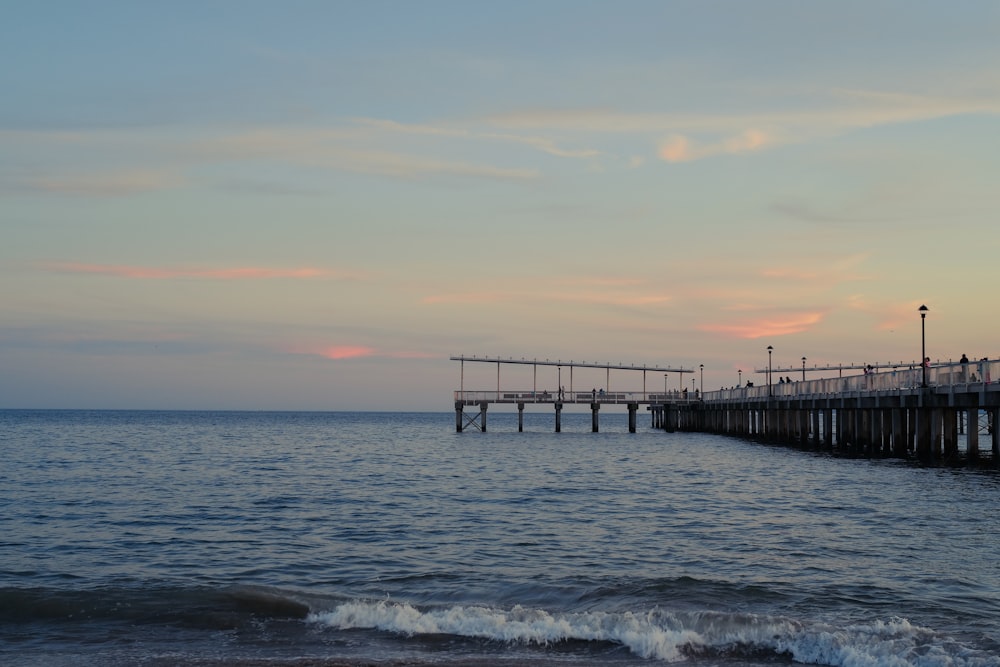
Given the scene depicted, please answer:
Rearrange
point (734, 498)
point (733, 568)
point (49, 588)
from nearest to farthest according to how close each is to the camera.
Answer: point (49, 588), point (733, 568), point (734, 498)

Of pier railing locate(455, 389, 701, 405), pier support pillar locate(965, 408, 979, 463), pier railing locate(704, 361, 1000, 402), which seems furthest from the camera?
pier railing locate(455, 389, 701, 405)

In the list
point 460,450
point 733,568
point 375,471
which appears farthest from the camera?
point 460,450

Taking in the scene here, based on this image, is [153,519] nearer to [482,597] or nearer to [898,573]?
[482,597]

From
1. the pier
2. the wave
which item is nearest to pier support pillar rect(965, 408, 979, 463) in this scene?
the pier

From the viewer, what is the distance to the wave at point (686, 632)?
13828 millimetres

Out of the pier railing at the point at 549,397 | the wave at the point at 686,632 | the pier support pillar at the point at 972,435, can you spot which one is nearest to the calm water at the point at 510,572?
the wave at the point at 686,632

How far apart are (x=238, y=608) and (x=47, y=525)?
473 inches

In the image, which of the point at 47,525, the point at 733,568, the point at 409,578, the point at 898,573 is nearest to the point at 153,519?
the point at 47,525

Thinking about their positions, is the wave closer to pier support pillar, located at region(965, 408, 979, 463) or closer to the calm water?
the calm water

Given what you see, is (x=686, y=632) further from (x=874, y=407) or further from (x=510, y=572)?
(x=874, y=407)

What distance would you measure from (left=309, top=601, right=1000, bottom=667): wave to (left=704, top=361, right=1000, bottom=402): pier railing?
2468 centimetres

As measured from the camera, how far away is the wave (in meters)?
13.8

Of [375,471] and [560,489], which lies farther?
[375,471]

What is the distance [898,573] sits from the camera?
18719 millimetres
